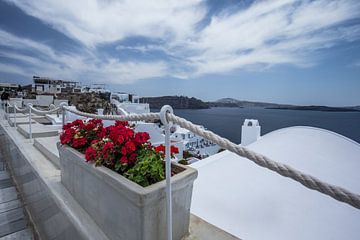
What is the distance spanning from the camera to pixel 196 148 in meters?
18.5

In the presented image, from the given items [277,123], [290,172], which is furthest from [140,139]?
[277,123]

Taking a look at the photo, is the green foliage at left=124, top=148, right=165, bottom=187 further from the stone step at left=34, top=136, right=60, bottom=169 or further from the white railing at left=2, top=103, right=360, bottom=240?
the stone step at left=34, top=136, right=60, bottom=169

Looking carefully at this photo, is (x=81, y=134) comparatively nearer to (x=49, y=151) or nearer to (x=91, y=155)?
(x=91, y=155)

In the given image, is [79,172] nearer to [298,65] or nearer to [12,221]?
[12,221]

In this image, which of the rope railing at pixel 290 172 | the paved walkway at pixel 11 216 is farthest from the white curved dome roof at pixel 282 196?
the paved walkway at pixel 11 216

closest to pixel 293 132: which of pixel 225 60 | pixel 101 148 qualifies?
pixel 101 148

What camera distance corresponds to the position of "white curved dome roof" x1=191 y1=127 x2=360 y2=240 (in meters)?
1.90

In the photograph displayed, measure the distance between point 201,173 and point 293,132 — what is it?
8.41 ft

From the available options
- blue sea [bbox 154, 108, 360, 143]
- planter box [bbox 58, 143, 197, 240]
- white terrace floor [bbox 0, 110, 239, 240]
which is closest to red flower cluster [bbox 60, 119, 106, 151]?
planter box [bbox 58, 143, 197, 240]

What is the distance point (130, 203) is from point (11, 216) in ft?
7.71

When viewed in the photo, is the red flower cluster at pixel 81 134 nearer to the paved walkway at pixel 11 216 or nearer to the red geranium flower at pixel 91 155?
the red geranium flower at pixel 91 155

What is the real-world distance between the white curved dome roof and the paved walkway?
190 centimetres

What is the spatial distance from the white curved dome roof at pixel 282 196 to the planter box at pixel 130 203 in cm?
121

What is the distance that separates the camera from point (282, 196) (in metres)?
2.34
